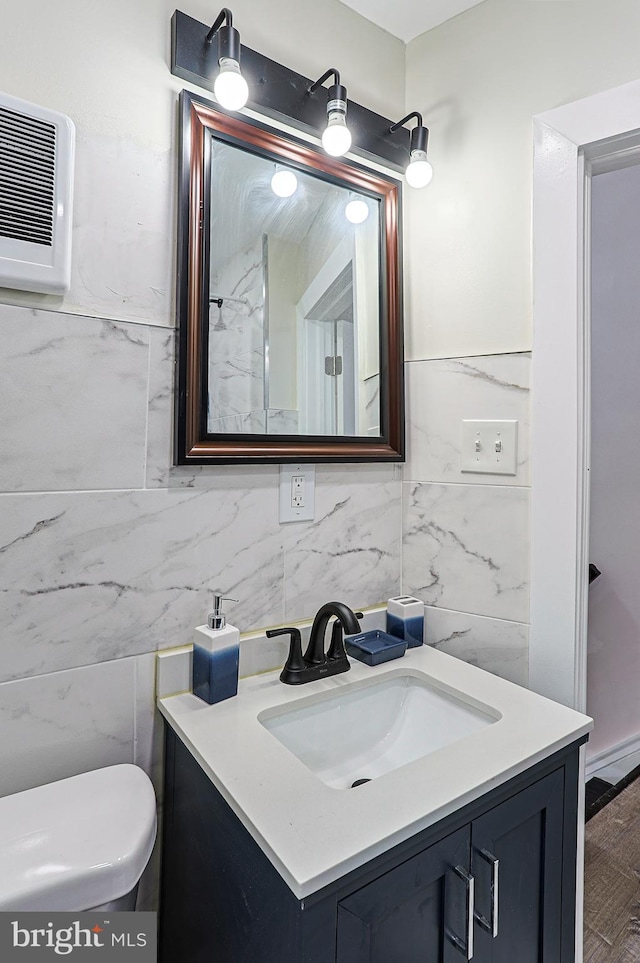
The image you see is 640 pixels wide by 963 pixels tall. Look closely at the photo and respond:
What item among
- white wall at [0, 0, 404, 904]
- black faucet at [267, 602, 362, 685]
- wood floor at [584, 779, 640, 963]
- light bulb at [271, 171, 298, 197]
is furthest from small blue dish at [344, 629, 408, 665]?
light bulb at [271, 171, 298, 197]

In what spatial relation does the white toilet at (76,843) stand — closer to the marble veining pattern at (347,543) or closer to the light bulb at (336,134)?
the marble veining pattern at (347,543)

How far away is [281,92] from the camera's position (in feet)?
3.83

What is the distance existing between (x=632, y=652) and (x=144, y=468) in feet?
6.57

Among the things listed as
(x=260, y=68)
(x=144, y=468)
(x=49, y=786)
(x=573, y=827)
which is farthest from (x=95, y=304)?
(x=573, y=827)

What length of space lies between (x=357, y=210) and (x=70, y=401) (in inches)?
32.4

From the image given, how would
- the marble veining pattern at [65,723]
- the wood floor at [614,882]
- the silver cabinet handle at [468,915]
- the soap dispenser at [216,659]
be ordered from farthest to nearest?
the wood floor at [614,882], the soap dispenser at [216,659], the marble veining pattern at [65,723], the silver cabinet handle at [468,915]

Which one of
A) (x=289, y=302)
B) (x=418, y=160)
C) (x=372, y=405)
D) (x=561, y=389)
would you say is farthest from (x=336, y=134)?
(x=561, y=389)

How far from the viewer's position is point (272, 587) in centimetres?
120

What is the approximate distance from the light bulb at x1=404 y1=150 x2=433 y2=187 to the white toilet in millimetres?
1367

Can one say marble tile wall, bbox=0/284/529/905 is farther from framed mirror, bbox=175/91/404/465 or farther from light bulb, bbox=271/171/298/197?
light bulb, bbox=271/171/298/197

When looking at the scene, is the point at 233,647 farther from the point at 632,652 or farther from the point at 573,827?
the point at 632,652

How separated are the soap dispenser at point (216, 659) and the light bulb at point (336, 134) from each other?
37.7 inches

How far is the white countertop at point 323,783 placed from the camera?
680 millimetres

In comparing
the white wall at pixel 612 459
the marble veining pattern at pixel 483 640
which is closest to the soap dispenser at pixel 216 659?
the marble veining pattern at pixel 483 640
